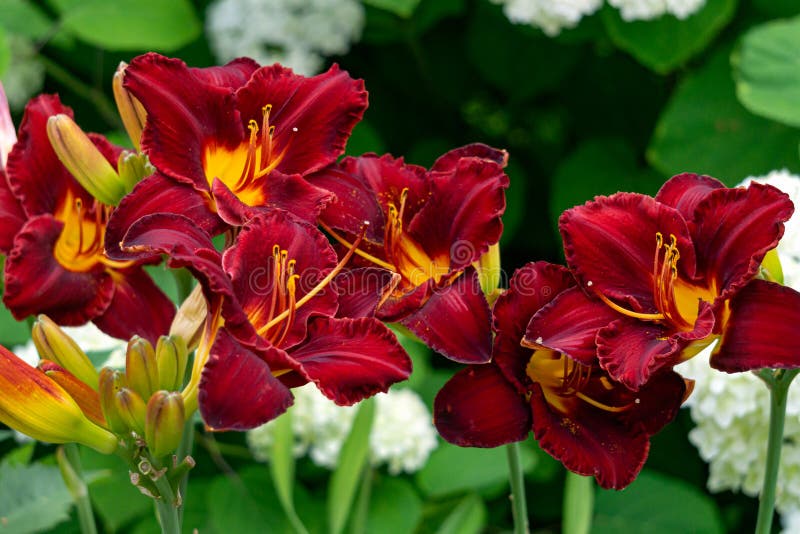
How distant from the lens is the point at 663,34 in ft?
4.49

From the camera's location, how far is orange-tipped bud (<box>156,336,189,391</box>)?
64cm

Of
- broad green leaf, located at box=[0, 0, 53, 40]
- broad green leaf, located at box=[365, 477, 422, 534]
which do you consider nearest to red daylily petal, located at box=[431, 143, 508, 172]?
broad green leaf, located at box=[365, 477, 422, 534]

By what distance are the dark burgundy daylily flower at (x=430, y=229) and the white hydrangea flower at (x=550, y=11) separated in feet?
2.09

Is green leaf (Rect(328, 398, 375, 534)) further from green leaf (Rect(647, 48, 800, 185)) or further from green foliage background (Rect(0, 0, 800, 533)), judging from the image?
green leaf (Rect(647, 48, 800, 185))

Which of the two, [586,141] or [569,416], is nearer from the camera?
[569,416]

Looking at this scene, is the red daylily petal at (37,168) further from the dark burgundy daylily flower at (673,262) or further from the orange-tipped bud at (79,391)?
the dark burgundy daylily flower at (673,262)

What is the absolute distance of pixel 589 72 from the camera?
1688 millimetres

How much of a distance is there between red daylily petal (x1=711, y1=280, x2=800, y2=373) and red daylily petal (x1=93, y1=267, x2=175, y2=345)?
42 centimetres

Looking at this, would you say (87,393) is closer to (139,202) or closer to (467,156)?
(139,202)

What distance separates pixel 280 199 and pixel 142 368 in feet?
0.50

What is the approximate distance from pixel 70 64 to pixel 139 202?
1.19 metres

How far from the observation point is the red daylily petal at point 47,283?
735 millimetres

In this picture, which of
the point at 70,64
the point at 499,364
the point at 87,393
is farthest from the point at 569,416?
the point at 70,64

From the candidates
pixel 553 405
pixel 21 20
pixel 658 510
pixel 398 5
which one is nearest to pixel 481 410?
pixel 553 405
